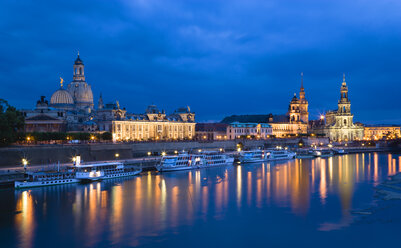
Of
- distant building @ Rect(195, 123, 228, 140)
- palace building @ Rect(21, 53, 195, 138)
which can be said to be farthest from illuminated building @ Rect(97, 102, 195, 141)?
distant building @ Rect(195, 123, 228, 140)

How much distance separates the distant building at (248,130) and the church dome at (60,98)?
4715 cm

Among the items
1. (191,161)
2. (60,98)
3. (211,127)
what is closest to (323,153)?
(211,127)

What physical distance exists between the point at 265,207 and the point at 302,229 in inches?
282

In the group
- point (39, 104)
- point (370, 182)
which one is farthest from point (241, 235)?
point (39, 104)

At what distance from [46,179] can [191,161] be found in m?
26.4

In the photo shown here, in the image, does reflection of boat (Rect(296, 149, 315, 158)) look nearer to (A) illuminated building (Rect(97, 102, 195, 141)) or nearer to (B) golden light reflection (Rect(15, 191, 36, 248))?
(A) illuminated building (Rect(97, 102, 195, 141))

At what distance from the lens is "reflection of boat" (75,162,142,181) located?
52.2 metres

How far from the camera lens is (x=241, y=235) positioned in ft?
97.6

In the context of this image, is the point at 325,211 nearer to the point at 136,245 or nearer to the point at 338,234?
the point at 338,234

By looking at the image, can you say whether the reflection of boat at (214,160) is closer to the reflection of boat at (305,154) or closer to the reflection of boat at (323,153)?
the reflection of boat at (305,154)

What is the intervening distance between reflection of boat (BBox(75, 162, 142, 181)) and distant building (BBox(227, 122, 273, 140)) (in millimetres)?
65664

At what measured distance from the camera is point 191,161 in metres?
69.1

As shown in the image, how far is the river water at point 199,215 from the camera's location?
28.7 meters

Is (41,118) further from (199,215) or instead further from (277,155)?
(199,215)
